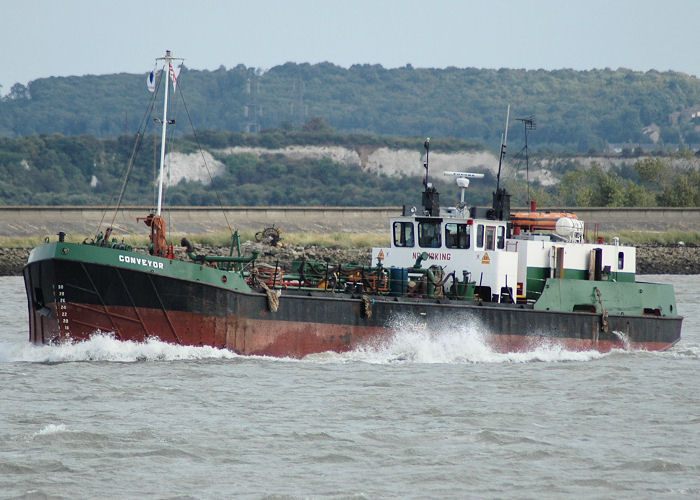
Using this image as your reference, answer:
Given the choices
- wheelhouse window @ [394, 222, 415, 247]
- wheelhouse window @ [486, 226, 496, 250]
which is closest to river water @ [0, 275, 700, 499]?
wheelhouse window @ [486, 226, 496, 250]

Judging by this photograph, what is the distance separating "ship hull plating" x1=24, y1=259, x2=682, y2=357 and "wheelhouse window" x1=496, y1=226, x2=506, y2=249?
167 centimetres

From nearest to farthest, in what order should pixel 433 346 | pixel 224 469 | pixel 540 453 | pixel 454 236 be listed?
pixel 224 469 < pixel 540 453 < pixel 433 346 < pixel 454 236

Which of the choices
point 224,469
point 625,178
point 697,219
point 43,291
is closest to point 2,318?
point 43,291

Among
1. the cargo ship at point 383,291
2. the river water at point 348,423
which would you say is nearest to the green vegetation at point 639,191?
the cargo ship at point 383,291

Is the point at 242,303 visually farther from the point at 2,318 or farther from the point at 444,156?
the point at 444,156

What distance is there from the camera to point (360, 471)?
1402 centimetres

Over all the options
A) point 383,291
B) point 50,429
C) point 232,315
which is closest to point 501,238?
point 383,291

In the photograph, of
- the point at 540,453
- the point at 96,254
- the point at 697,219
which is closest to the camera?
the point at 540,453

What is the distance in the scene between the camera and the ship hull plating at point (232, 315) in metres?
20.2

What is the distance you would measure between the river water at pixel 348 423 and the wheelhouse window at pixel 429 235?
237 cm

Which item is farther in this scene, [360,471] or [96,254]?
[96,254]

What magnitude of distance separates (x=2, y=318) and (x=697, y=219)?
55.6 metres

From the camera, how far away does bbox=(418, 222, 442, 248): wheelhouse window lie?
948 inches

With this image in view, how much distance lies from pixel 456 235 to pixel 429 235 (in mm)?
618
